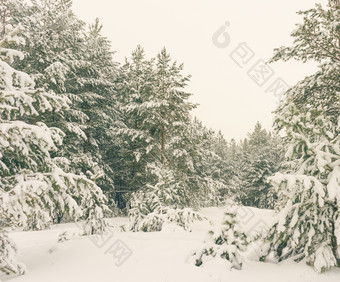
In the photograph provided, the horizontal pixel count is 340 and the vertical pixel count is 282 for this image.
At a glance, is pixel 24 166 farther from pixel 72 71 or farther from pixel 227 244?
pixel 72 71

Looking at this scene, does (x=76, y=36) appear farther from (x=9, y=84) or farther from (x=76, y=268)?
(x=76, y=268)

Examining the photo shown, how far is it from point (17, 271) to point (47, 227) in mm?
9442

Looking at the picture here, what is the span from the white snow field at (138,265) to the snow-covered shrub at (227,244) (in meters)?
0.18

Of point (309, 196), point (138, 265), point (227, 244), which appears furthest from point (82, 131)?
point (309, 196)

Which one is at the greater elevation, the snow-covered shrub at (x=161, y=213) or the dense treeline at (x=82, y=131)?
the dense treeline at (x=82, y=131)

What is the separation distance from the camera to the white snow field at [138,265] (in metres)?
6.18

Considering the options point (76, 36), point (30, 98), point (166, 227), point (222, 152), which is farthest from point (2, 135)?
point (222, 152)

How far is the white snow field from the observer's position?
618 centimetres

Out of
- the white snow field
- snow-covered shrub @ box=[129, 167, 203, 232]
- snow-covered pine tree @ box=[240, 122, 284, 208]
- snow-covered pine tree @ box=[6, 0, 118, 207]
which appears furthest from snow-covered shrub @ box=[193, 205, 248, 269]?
snow-covered pine tree @ box=[240, 122, 284, 208]

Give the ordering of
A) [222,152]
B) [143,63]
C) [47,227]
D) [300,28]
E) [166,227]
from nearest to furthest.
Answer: [300,28], [166,227], [47,227], [143,63], [222,152]

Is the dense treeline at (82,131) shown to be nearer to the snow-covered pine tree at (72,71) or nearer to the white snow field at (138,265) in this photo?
the snow-covered pine tree at (72,71)

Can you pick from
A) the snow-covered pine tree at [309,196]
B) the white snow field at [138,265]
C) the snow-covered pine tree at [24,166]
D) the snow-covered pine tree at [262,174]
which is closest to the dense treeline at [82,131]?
the snow-covered pine tree at [24,166]

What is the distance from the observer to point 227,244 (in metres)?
6.88

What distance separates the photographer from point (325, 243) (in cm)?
623
